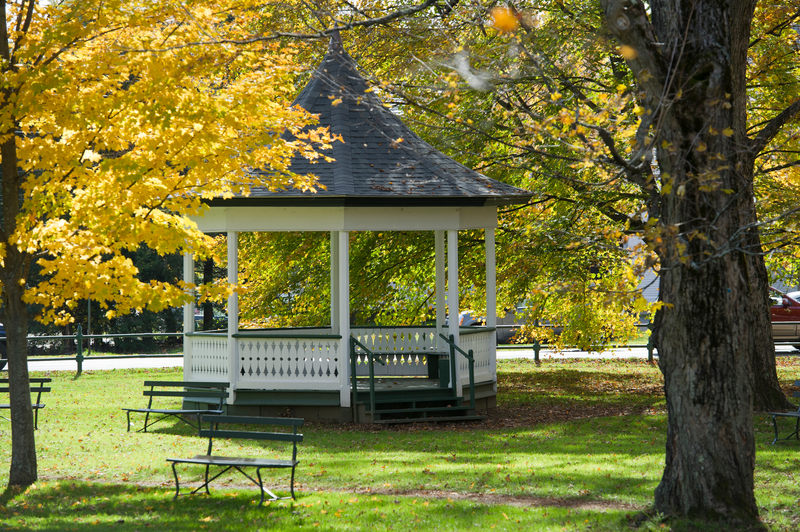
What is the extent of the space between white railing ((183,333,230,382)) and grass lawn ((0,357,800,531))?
1349 mm

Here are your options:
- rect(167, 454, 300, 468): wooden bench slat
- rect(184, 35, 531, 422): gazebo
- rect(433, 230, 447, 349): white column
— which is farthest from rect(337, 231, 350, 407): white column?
rect(167, 454, 300, 468): wooden bench slat

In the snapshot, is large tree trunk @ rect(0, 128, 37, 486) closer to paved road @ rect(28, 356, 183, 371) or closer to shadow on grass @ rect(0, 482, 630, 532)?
shadow on grass @ rect(0, 482, 630, 532)

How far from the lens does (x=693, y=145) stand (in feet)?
19.6

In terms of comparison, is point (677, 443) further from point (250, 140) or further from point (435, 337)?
point (435, 337)

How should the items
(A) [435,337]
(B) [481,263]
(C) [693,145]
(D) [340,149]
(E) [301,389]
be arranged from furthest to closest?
(B) [481,263]
(A) [435,337]
(D) [340,149]
(E) [301,389]
(C) [693,145]

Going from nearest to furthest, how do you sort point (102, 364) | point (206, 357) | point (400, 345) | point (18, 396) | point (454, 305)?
point (18, 396), point (454, 305), point (206, 357), point (400, 345), point (102, 364)

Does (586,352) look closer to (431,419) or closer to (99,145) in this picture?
(431,419)

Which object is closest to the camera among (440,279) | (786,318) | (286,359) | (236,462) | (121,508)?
(121,508)

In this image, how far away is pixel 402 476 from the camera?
28.1ft

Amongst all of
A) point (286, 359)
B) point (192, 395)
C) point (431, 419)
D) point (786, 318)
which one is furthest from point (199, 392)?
point (786, 318)

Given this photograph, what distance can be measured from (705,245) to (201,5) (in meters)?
6.21

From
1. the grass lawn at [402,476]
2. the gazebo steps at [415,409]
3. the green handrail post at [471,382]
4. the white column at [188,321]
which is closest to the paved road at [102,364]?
the grass lawn at [402,476]

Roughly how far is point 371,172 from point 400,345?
3935 millimetres

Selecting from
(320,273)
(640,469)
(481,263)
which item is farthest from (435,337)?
(640,469)
